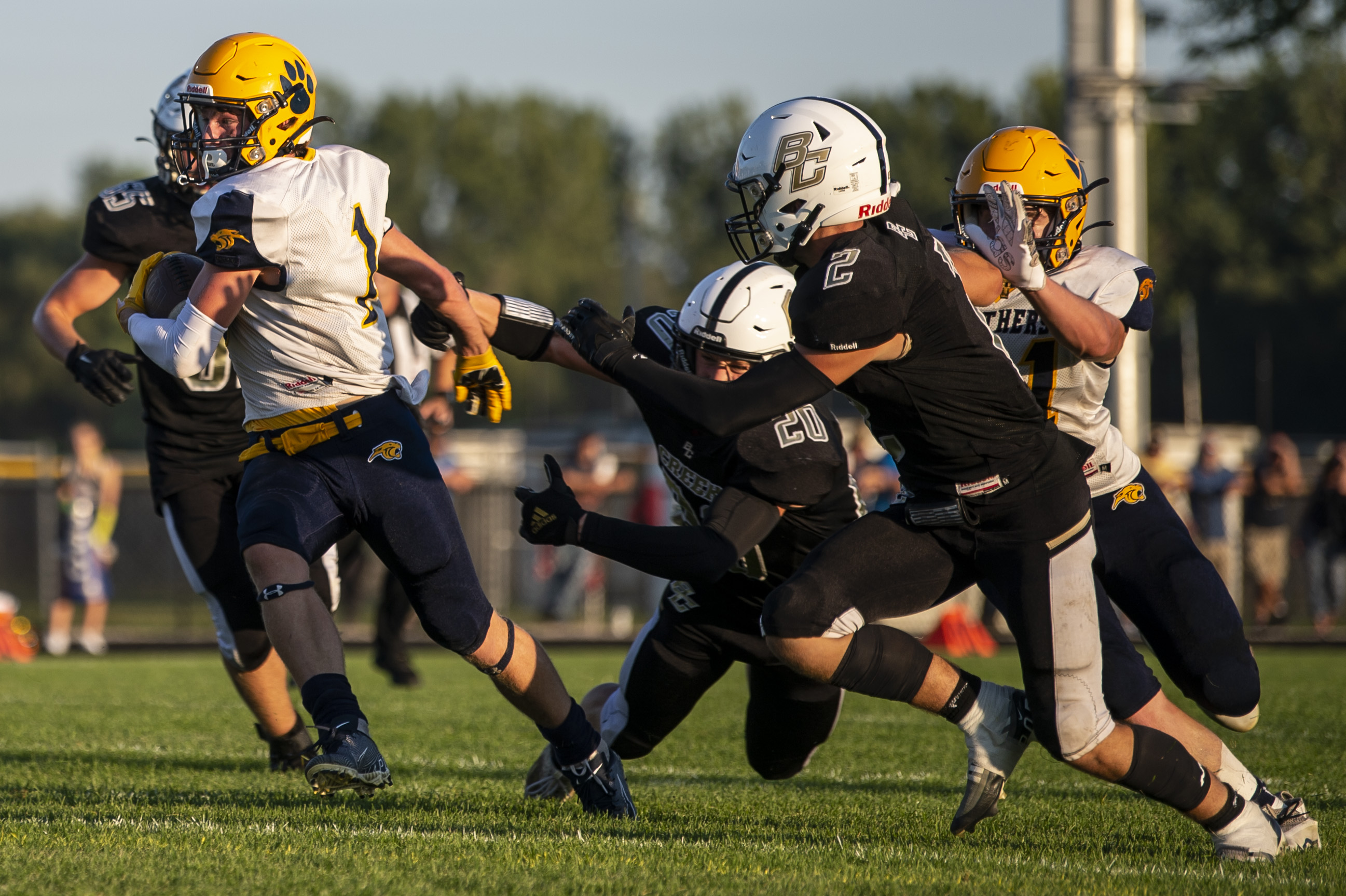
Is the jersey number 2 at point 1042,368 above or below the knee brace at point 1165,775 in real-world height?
above

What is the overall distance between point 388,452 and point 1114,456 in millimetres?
2078

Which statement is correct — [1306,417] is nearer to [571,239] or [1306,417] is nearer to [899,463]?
[899,463]

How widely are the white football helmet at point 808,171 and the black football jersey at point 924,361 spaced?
0.32 ft

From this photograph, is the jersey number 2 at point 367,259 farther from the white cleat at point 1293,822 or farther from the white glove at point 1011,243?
the white cleat at point 1293,822

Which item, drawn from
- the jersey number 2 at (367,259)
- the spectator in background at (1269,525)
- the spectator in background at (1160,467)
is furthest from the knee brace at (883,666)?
the spectator in background at (1269,525)

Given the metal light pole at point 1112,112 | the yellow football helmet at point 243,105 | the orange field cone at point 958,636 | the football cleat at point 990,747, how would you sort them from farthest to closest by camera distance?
1. the metal light pole at point 1112,112
2. the orange field cone at point 958,636
3. the yellow football helmet at point 243,105
4. the football cleat at point 990,747

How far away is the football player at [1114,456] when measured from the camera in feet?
12.9

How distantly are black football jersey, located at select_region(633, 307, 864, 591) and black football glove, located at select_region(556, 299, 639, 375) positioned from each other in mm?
210

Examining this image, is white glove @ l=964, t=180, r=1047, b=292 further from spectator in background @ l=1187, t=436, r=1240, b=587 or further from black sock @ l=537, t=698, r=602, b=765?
spectator in background @ l=1187, t=436, r=1240, b=587

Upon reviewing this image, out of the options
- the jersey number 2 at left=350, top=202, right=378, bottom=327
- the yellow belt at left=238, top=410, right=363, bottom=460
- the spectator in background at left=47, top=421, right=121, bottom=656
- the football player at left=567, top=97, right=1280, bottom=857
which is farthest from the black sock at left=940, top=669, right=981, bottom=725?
the spectator in background at left=47, top=421, right=121, bottom=656

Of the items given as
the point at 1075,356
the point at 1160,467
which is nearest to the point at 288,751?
the point at 1075,356

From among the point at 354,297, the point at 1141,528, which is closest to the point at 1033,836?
the point at 1141,528

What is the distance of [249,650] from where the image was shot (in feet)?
15.7

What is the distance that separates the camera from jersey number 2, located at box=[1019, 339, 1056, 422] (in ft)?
13.3
